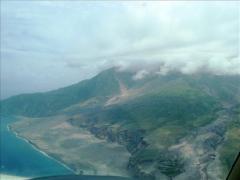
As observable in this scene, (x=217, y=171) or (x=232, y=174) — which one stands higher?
(x=217, y=171)

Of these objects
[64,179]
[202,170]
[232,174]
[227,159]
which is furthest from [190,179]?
[232,174]

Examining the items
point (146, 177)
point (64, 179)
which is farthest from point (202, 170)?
point (64, 179)

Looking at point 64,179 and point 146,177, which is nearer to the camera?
point 64,179

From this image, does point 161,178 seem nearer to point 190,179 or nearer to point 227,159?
point 190,179

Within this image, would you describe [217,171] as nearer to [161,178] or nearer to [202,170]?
[202,170]

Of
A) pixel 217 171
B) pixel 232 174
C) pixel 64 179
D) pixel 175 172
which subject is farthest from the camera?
pixel 175 172

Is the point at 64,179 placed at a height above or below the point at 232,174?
above

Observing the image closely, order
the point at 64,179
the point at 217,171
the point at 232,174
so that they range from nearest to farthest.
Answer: the point at 232,174
the point at 64,179
the point at 217,171

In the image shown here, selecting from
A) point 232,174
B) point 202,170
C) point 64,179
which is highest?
point 202,170

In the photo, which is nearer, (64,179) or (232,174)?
(232,174)
